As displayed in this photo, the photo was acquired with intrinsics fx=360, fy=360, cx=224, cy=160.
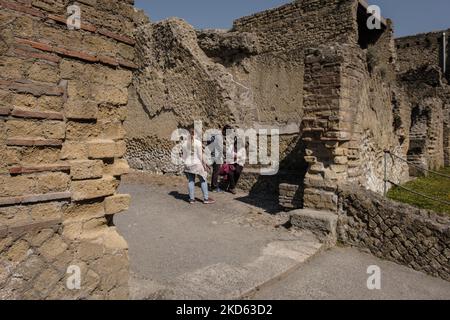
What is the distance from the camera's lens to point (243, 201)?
25.3 ft

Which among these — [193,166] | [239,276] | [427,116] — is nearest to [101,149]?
[239,276]

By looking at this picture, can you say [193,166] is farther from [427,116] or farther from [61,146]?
[427,116]

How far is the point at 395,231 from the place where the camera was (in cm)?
480

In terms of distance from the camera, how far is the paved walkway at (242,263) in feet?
11.7

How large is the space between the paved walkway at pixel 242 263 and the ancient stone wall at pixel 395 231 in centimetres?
17

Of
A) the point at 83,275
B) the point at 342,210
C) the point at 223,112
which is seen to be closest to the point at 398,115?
the point at 223,112

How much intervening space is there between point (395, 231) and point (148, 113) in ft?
25.8

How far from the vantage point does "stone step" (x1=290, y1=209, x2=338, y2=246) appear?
515 centimetres

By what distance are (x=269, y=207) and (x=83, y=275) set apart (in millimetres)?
4888

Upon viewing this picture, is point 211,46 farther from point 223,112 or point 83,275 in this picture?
point 83,275

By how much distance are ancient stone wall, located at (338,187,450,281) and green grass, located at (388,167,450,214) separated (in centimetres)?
261
